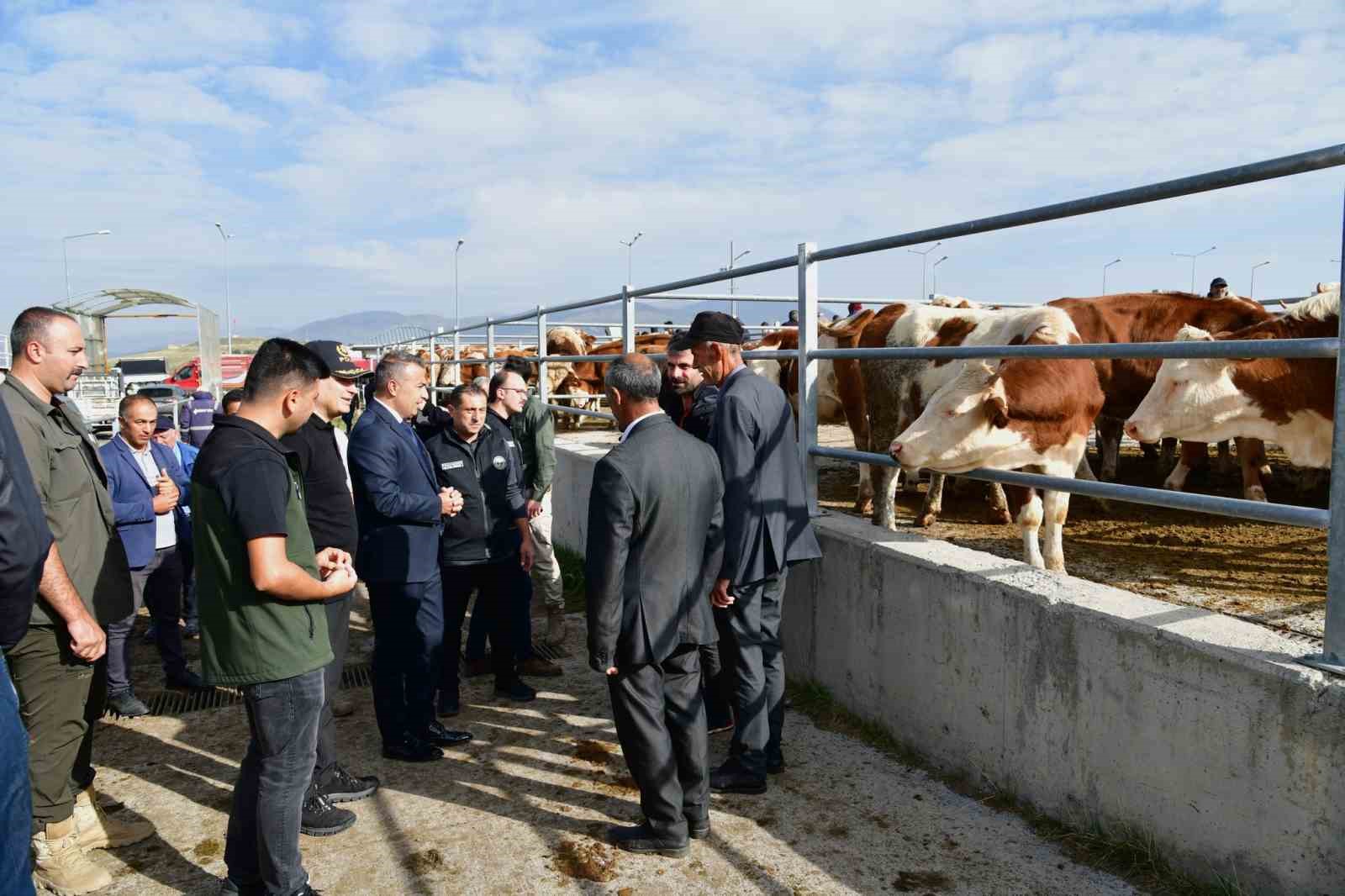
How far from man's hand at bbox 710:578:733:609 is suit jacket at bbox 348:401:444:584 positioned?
1.30 metres

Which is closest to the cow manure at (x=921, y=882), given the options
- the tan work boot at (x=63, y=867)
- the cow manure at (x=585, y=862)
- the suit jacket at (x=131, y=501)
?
the cow manure at (x=585, y=862)

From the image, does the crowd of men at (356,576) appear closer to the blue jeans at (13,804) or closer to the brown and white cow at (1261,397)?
the blue jeans at (13,804)

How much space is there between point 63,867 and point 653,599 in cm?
213

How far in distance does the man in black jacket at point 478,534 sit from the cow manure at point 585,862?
1.57 m

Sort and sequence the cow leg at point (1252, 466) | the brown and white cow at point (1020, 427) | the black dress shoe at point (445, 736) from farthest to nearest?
the cow leg at point (1252, 466) → the brown and white cow at point (1020, 427) → the black dress shoe at point (445, 736)

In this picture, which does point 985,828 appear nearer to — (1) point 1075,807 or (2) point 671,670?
(1) point 1075,807

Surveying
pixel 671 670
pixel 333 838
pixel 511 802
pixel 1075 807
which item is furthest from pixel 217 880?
pixel 1075 807

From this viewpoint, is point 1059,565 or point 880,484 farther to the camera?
point 880,484

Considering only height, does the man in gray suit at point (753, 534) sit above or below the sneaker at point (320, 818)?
above

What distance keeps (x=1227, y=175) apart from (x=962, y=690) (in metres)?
1.97

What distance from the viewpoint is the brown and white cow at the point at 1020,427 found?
5059mm

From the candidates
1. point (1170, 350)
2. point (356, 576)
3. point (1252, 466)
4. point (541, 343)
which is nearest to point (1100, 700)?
point (1170, 350)

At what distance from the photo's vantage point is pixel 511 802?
3658mm

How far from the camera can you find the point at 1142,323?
828 centimetres
